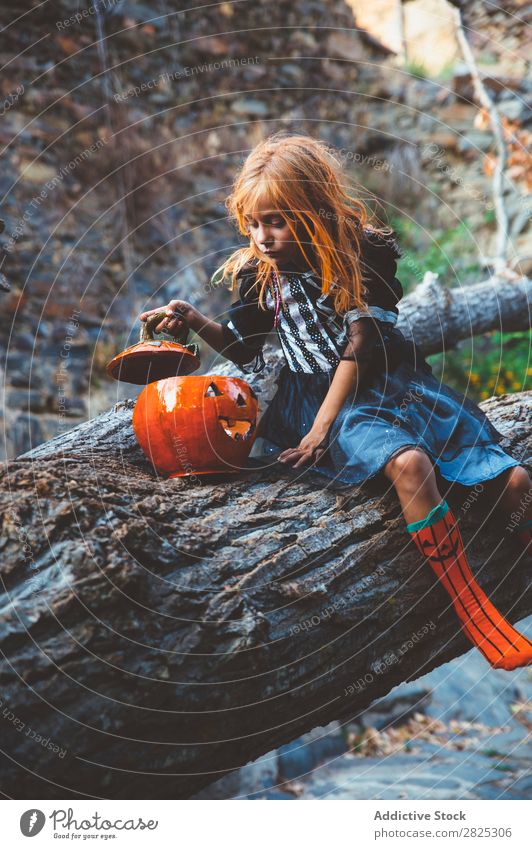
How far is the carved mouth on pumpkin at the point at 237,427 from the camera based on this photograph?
166 cm

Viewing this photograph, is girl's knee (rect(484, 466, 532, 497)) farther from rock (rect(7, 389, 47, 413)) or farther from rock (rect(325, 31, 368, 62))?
rock (rect(325, 31, 368, 62))

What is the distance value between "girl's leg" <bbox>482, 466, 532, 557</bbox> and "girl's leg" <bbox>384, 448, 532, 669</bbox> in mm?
182

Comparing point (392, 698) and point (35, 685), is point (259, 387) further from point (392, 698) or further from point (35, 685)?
point (392, 698)

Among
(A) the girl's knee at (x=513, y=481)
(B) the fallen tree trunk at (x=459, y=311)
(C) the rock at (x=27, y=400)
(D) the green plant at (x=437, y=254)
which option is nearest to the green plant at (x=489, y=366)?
(D) the green plant at (x=437, y=254)

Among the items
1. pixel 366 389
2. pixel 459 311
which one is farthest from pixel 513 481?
pixel 459 311

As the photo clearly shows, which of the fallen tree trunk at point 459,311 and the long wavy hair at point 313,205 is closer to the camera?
the long wavy hair at point 313,205

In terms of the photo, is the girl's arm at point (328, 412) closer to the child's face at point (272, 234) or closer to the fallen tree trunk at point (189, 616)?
the fallen tree trunk at point (189, 616)

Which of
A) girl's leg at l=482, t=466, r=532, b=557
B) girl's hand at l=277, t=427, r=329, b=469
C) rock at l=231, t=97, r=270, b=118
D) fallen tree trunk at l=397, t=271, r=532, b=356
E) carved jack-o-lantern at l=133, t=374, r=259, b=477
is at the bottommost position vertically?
girl's leg at l=482, t=466, r=532, b=557

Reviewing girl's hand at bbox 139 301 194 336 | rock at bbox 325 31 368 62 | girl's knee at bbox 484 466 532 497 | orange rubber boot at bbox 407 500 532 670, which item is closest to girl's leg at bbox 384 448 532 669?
orange rubber boot at bbox 407 500 532 670

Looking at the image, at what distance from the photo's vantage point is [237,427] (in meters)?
1.69

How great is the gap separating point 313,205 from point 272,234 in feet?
0.40

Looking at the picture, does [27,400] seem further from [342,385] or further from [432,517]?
[432,517]

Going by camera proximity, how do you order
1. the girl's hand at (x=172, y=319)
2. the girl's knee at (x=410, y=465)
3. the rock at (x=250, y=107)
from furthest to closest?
the rock at (x=250, y=107)
the girl's hand at (x=172, y=319)
the girl's knee at (x=410, y=465)

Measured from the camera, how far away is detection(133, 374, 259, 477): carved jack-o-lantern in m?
1.60
